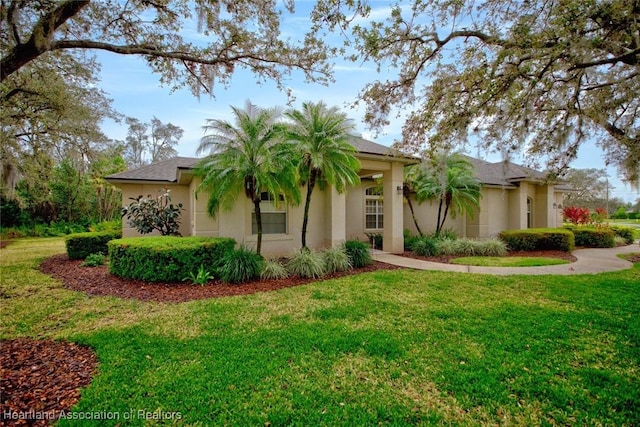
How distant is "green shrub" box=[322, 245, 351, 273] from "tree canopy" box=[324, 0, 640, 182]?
4042mm

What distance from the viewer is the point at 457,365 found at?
3.71 metres

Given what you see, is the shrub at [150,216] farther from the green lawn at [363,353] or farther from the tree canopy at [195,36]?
the tree canopy at [195,36]

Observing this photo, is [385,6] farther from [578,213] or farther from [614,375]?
[578,213]

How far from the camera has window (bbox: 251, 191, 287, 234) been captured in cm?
1080

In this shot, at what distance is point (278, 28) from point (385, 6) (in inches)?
83.9

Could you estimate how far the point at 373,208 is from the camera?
50.4ft

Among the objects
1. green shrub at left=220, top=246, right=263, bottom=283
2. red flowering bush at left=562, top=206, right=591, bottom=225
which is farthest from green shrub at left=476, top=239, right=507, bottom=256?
green shrub at left=220, top=246, right=263, bottom=283

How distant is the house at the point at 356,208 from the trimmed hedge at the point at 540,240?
237 centimetres

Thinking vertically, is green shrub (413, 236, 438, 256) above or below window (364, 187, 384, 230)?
below

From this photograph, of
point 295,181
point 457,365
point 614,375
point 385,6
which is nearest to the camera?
point 614,375

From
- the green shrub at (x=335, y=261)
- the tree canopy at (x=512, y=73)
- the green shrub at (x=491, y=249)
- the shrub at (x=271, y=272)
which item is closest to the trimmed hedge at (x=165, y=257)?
the shrub at (x=271, y=272)

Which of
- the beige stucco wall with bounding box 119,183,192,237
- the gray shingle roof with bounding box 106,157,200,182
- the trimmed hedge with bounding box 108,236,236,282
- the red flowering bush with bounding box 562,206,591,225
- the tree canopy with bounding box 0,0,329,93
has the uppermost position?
the tree canopy with bounding box 0,0,329,93

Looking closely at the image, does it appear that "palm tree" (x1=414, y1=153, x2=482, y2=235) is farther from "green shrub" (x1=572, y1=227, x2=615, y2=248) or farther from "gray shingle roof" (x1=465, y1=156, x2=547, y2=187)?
"green shrub" (x1=572, y1=227, x2=615, y2=248)

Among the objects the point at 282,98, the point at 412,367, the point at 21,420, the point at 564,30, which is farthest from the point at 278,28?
the point at 21,420
